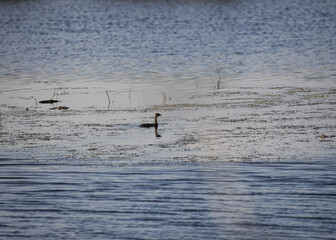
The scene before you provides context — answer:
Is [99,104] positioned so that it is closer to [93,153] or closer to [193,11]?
[93,153]

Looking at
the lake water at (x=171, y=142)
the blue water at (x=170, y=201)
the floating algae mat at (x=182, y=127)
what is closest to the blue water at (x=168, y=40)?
the lake water at (x=171, y=142)

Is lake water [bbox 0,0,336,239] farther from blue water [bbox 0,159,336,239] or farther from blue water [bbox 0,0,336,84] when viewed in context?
blue water [bbox 0,0,336,84]

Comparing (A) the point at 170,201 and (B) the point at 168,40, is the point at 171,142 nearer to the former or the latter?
(A) the point at 170,201

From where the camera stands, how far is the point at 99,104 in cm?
1806

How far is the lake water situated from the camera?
29.1 feet

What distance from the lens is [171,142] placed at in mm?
13148

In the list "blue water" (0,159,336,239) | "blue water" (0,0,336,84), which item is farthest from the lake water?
"blue water" (0,0,336,84)

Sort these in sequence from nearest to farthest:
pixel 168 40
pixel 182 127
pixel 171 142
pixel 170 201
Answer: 1. pixel 170 201
2. pixel 171 142
3. pixel 182 127
4. pixel 168 40

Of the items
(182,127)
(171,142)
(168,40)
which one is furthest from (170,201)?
(168,40)

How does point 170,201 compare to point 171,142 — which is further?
point 171,142

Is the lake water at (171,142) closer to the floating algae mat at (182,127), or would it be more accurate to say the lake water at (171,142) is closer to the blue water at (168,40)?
the floating algae mat at (182,127)

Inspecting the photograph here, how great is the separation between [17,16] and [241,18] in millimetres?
17202

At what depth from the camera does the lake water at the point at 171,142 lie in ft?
29.1

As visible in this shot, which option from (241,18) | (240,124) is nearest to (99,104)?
(240,124)
